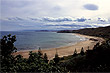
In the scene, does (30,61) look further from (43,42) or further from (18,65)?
(43,42)

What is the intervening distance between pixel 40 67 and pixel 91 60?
17.9 ft

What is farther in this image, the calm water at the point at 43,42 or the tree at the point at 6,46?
the calm water at the point at 43,42

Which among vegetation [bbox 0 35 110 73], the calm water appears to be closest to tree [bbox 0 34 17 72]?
vegetation [bbox 0 35 110 73]

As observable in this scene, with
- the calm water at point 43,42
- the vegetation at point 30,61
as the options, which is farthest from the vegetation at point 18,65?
the calm water at point 43,42

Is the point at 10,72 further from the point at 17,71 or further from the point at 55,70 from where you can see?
the point at 55,70

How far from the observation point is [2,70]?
486cm

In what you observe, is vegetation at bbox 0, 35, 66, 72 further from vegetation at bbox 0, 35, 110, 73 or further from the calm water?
the calm water

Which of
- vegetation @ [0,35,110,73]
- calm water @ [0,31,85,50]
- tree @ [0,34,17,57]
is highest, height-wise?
tree @ [0,34,17,57]

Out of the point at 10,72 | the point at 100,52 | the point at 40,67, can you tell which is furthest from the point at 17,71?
the point at 100,52

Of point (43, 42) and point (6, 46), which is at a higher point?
point (6, 46)

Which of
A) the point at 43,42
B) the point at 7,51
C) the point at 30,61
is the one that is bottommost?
the point at 43,42

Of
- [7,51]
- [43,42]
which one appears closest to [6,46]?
[7,51]

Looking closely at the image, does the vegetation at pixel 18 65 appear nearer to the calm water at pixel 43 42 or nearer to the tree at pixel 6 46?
the tree at pixel 6 46

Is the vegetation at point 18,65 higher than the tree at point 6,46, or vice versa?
the tree at point 6,46
